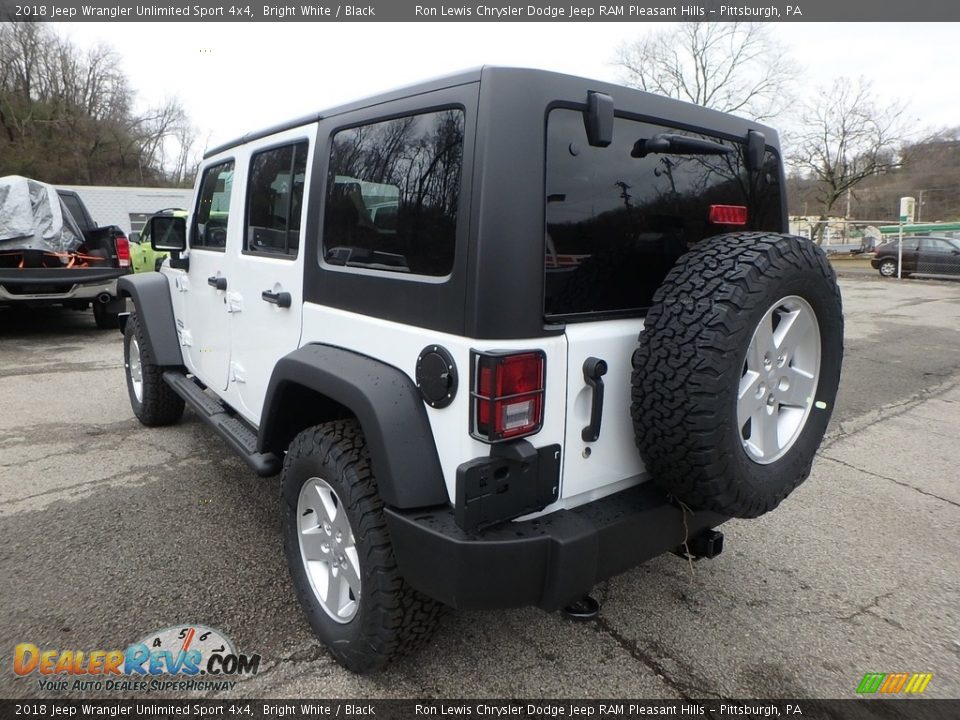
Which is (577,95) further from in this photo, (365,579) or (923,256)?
(923,256)

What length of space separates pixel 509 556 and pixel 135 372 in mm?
4371

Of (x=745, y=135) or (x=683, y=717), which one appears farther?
(x=745, y=135)

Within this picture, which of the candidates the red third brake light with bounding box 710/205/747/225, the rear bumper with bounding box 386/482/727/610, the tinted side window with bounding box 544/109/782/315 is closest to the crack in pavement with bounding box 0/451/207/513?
the rear bumper with bounding box 386/482/727/610

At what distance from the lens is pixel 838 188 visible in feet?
110

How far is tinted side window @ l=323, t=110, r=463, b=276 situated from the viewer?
1.91 meters

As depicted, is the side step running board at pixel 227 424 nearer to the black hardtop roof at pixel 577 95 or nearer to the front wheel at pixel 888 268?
the black hardtop roof at pixel 577 95

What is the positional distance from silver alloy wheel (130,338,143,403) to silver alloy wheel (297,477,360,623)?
3.16 m

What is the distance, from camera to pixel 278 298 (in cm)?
270

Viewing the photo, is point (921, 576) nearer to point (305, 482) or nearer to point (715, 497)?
point (715, 497)

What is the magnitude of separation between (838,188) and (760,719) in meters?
37.9

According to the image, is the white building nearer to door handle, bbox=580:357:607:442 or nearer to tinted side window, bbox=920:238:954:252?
door handle, bbox=580:357:607:442

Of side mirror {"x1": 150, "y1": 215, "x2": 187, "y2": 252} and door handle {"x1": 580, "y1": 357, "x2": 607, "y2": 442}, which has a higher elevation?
side mirror {"x1": 150, "y1": 215, "x2": 187, "y2": 252}

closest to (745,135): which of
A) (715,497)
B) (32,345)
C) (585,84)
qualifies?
(585,84)

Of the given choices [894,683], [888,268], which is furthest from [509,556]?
[888,268]
